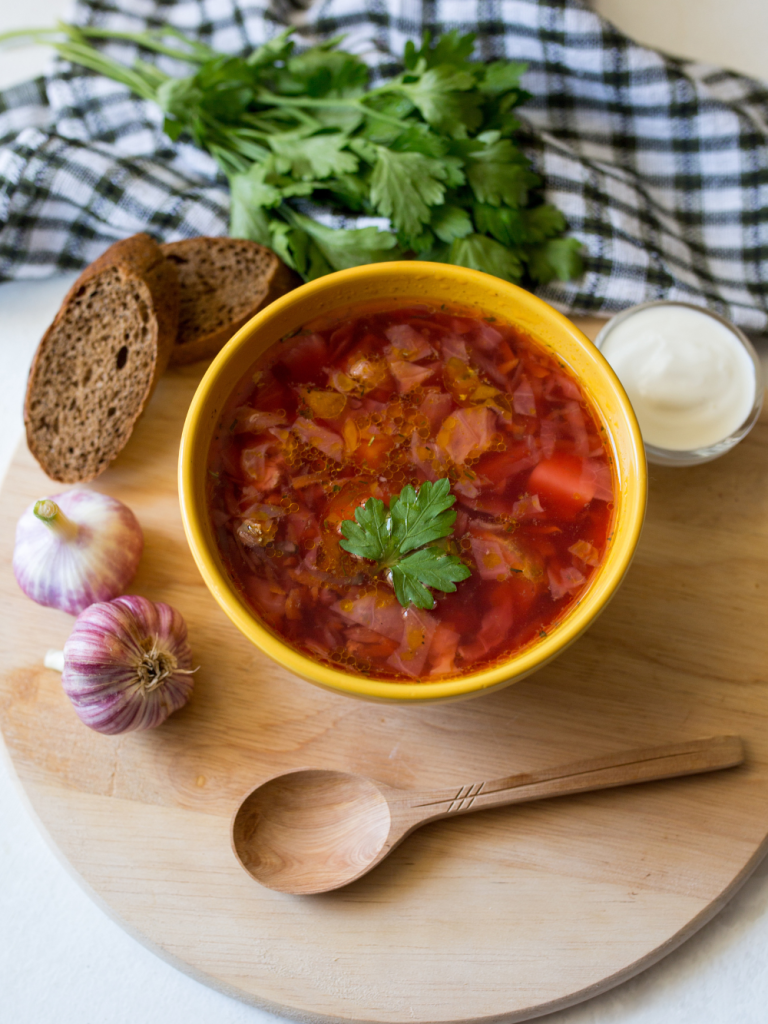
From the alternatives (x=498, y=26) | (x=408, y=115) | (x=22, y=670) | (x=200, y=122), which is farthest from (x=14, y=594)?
(x=498, y=26)

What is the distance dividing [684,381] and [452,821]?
1.27 meters

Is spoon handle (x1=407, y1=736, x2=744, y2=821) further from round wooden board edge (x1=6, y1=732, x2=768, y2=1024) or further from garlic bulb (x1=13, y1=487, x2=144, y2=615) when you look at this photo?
garlic bulb (x1=13, y1=487, x2=144, y2=615)

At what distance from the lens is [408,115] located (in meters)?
2.38

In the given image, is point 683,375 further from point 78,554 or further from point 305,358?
point 78,554

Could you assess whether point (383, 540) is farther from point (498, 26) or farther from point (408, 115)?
point (498, 26)

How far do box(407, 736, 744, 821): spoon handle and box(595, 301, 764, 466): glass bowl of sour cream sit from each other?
2.36 feet

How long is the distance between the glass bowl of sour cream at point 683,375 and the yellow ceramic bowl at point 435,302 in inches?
17.0

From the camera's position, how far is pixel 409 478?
5.99 feet

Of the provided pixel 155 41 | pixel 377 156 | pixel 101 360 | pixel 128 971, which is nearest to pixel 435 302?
pixel 377 156

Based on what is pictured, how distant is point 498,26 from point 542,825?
225 cm

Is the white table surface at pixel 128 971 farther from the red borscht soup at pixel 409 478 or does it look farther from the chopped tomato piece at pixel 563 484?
the chopped tomato piece at pixel 563 484

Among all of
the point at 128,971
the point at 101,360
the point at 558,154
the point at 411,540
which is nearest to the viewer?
the point at 411,540

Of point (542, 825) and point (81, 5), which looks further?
point (81, 5)

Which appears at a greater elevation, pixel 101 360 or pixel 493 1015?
pixel 101 360
